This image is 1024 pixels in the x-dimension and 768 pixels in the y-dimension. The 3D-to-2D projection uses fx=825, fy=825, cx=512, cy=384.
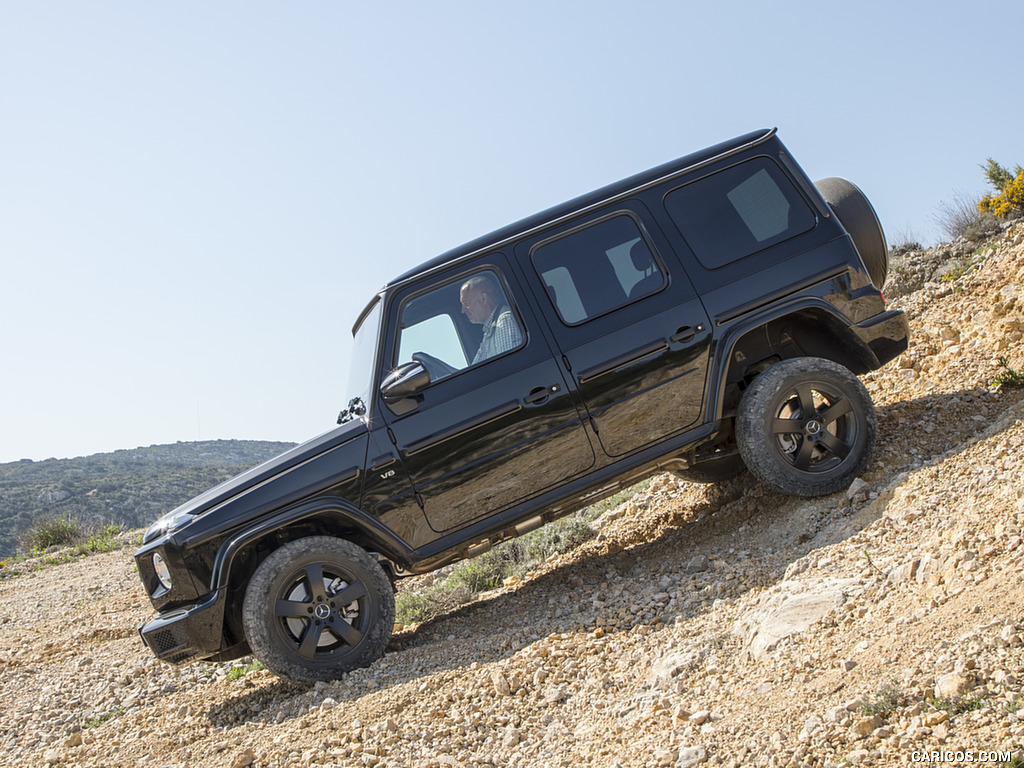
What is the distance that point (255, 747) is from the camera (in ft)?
12.7

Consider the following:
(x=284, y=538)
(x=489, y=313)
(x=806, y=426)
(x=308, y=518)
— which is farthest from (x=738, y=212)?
(x=284, y=538)

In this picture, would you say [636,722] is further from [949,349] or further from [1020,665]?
[949,349]

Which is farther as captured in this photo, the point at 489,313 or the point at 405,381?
the point at 489,313

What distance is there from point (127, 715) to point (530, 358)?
3303 mm

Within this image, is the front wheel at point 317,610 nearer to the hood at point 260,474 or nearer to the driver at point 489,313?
the hood at point 260,474

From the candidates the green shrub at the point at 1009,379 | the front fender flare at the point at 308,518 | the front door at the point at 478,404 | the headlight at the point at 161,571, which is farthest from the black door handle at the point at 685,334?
the headlight at the point at 161,571

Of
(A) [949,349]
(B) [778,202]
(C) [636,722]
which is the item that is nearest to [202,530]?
(C) [636,722]

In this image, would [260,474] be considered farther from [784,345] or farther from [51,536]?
[51,536]

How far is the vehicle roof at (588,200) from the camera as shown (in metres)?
4.90

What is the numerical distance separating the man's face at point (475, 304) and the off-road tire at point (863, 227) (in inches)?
91.6

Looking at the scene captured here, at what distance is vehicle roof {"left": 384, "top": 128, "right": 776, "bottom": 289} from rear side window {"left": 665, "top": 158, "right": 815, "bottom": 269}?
0.13 meters

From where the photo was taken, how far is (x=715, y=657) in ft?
12.0

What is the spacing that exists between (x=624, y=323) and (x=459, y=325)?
3.20 ft

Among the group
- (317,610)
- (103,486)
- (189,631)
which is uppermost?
(103,486)
